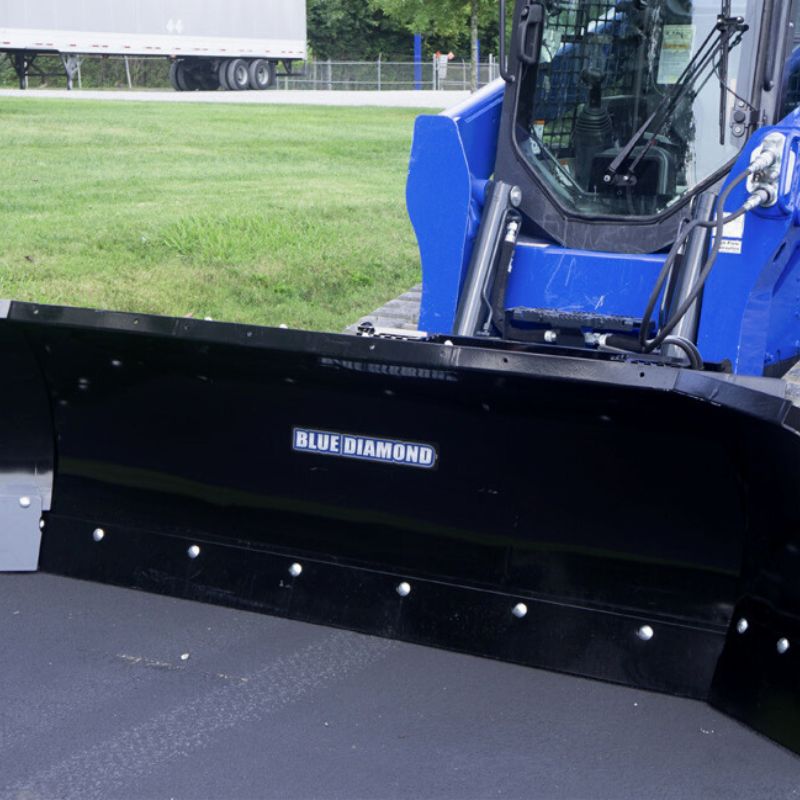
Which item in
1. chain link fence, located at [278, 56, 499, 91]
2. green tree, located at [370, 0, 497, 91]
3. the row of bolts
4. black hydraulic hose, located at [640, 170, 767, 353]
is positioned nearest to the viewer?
the row of bolts

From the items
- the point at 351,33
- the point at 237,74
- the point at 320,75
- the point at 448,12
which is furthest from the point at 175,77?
the point at 351,33

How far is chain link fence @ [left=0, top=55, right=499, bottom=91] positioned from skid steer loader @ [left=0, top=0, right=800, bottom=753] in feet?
105

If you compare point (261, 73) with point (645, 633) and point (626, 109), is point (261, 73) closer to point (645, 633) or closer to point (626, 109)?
point (626, 109)

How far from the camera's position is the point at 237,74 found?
34.6 meters

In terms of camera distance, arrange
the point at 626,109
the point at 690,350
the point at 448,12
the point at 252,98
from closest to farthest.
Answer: the point at 690,350 → the point at 626,109 → the point at 448,12 → the point at 252,98

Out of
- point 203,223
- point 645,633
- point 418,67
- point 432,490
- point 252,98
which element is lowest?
point 418,67

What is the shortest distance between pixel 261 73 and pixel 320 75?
23.9ft

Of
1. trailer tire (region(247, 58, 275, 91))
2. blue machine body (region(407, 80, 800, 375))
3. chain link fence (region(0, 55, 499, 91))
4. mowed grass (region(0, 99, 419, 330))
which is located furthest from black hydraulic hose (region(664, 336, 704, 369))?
chain link fence (region(0, 55, 499, 91))

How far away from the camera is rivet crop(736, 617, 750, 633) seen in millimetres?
3773

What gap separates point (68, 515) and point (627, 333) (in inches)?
90.3

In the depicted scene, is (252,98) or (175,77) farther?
(175,77)

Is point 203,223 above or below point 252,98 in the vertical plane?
above

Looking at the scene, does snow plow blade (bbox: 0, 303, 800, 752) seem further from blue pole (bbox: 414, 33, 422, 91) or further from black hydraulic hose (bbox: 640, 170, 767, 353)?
blue pole (bbox: 414, 33, 422, 91)

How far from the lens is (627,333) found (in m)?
5.24
